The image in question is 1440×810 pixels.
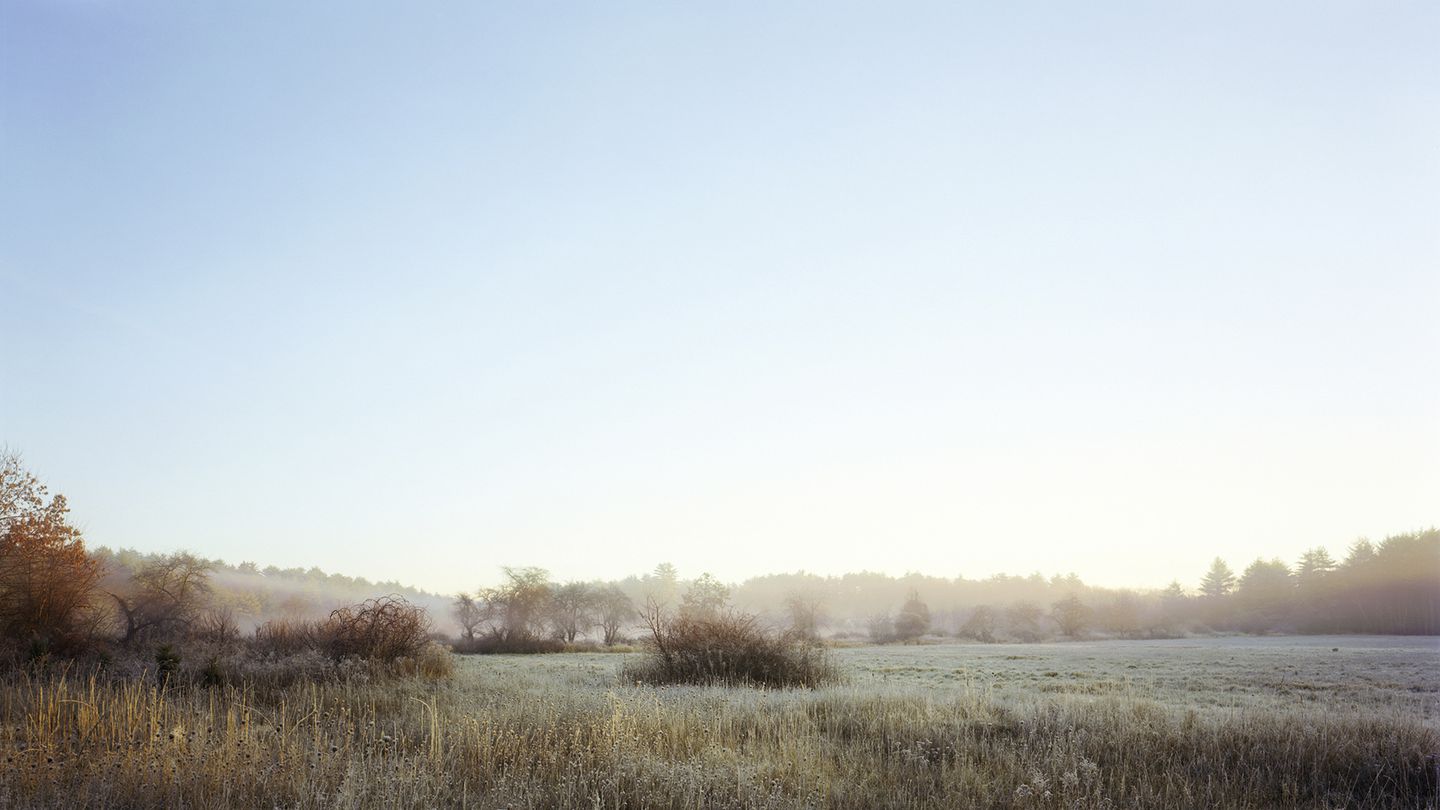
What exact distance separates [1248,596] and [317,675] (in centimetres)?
9568

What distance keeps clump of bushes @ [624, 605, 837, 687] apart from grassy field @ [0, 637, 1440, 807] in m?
5.95

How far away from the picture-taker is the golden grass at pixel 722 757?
6602mm

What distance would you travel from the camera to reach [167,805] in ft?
20.2

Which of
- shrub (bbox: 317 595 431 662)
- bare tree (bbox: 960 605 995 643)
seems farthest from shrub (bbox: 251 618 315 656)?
bare tree (bbox: 960 605 995 643)

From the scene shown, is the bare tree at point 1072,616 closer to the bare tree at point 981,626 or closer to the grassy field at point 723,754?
the bare tree at point 981,626

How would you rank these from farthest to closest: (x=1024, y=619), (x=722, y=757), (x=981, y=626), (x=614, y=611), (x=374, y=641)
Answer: (x=1024, y=619), (x=981, y=626), (x=614, y=611), (x=374, y=641), (x=722, y=757)

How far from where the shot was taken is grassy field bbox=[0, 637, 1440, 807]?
21.7 ft

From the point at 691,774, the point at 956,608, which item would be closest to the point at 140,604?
the point at 691,774

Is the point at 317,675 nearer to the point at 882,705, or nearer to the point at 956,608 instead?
the point at 882,705

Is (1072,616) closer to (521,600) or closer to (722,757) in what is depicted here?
(521,600)

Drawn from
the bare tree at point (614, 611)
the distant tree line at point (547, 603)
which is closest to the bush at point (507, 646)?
the distant tree line at point (547, 603)

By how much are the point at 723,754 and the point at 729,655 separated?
11.6 meters

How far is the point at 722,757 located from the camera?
8.10 m

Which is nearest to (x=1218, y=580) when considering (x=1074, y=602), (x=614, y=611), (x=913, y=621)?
(x=1074, y=602)
